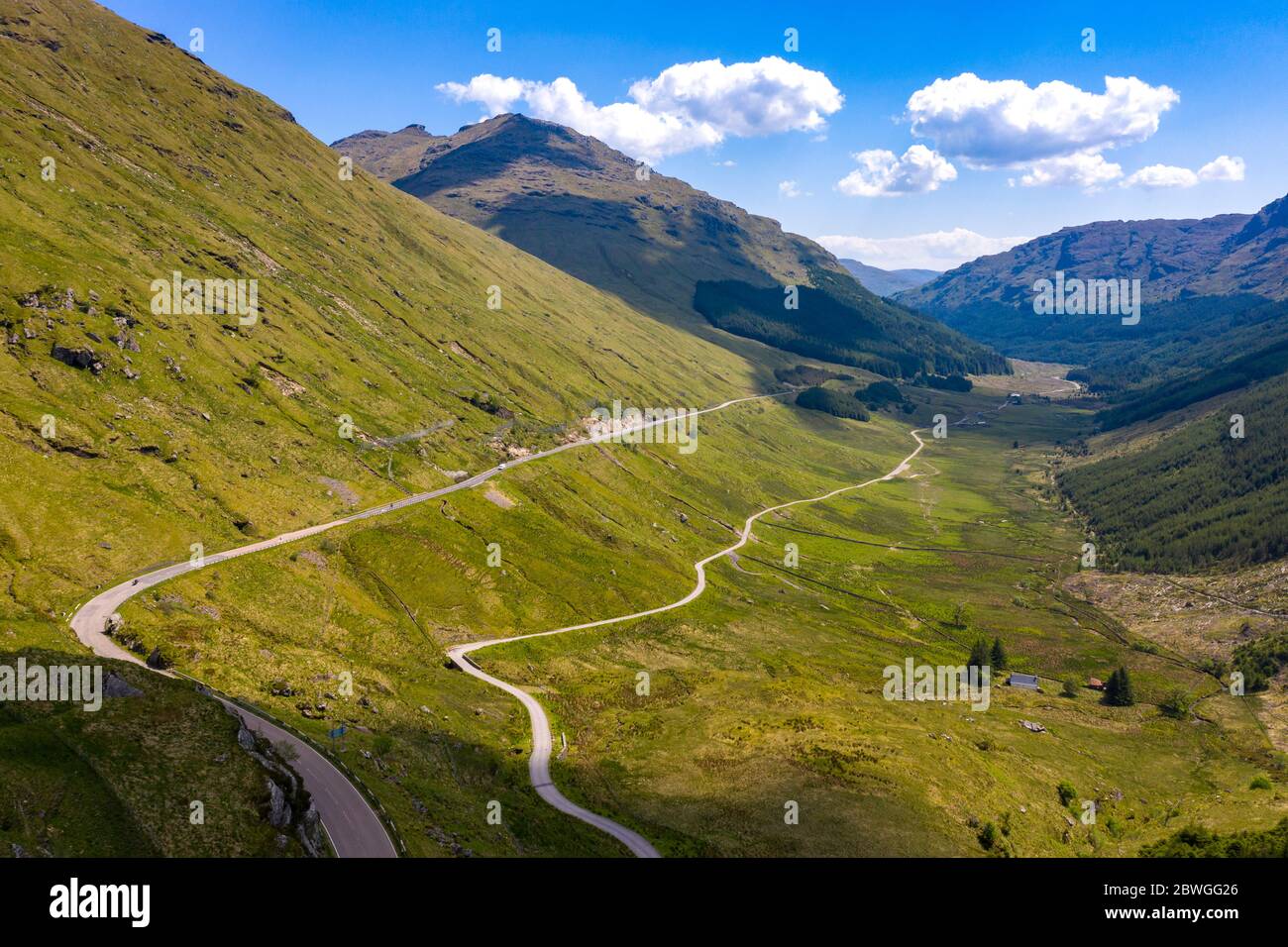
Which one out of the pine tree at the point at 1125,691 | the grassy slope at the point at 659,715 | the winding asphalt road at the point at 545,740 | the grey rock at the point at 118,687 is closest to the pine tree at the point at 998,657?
the grassy slope at the point at 659,715

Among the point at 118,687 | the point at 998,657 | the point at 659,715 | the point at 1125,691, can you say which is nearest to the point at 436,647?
the point at 659,715

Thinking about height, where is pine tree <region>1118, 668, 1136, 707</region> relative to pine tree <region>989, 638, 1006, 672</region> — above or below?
below

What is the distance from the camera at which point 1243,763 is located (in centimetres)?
11494

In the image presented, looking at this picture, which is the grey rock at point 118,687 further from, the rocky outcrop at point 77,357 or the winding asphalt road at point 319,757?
the rocky outcrop at point 77,357

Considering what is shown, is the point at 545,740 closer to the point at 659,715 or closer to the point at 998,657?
the point at 659,715

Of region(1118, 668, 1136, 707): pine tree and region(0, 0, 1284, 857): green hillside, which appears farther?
region(1118, 668, 1136, 707): pine tree

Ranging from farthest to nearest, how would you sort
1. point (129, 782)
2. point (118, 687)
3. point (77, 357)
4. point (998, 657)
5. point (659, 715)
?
point (998, 657)
point (77, 357)
point (659, 715)
point (118, 687)
point (129, 782)

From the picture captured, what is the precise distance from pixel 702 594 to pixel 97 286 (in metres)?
156

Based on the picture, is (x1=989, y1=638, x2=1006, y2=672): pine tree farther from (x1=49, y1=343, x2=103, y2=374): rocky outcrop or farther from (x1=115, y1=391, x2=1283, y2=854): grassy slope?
(x1=49, y1=343, x2=103, y2=374): rocky outcrop

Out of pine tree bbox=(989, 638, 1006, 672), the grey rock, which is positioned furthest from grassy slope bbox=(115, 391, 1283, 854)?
the grey rock

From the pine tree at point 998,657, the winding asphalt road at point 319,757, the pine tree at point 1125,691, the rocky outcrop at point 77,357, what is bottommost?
the pine tree at point 1125,691

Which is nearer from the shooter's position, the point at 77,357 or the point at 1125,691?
the point at 77,357
